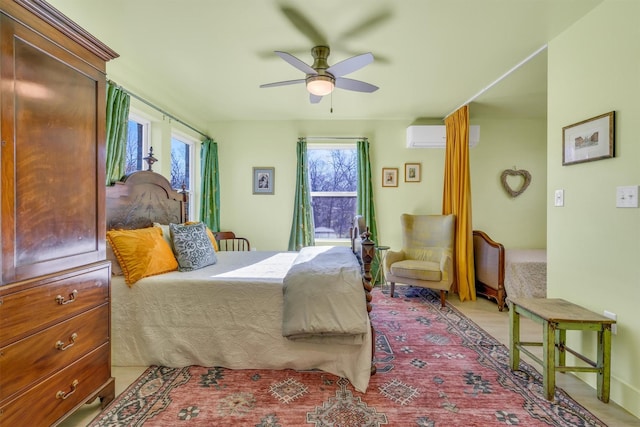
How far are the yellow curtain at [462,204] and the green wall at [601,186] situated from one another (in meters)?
1.49

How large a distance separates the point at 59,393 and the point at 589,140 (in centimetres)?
319

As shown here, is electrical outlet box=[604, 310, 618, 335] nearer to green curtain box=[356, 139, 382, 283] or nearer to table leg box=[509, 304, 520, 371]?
table leg box=[509, 304, 520, 371]

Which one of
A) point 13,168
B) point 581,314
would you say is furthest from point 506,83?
point 13,168

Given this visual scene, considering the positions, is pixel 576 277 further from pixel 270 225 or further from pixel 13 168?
pixel 270 225

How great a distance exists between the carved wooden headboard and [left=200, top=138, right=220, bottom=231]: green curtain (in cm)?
85

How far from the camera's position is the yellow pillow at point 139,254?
2.05 metres

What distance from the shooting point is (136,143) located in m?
3.13

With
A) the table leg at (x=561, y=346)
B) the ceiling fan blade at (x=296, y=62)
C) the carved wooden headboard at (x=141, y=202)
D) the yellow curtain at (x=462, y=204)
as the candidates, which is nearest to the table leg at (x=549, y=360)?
the table leg at (x=561, y=346)

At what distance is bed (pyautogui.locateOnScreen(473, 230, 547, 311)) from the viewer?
3188 mm

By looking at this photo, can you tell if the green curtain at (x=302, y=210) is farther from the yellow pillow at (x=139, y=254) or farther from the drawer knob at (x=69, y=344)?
the drawer knob at (x=69, y=344)

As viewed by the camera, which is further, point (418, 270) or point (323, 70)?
point (418, 270)

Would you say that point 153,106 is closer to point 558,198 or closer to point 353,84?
point 353,84

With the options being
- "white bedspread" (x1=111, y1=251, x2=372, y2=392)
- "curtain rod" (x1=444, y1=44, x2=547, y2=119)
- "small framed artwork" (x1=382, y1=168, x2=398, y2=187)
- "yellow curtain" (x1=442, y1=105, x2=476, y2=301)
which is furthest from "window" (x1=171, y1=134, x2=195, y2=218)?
"curtain rod" (x1=444, y1=44, x2=547, y2=119)

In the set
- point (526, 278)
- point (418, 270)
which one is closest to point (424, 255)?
point (418, 270)
